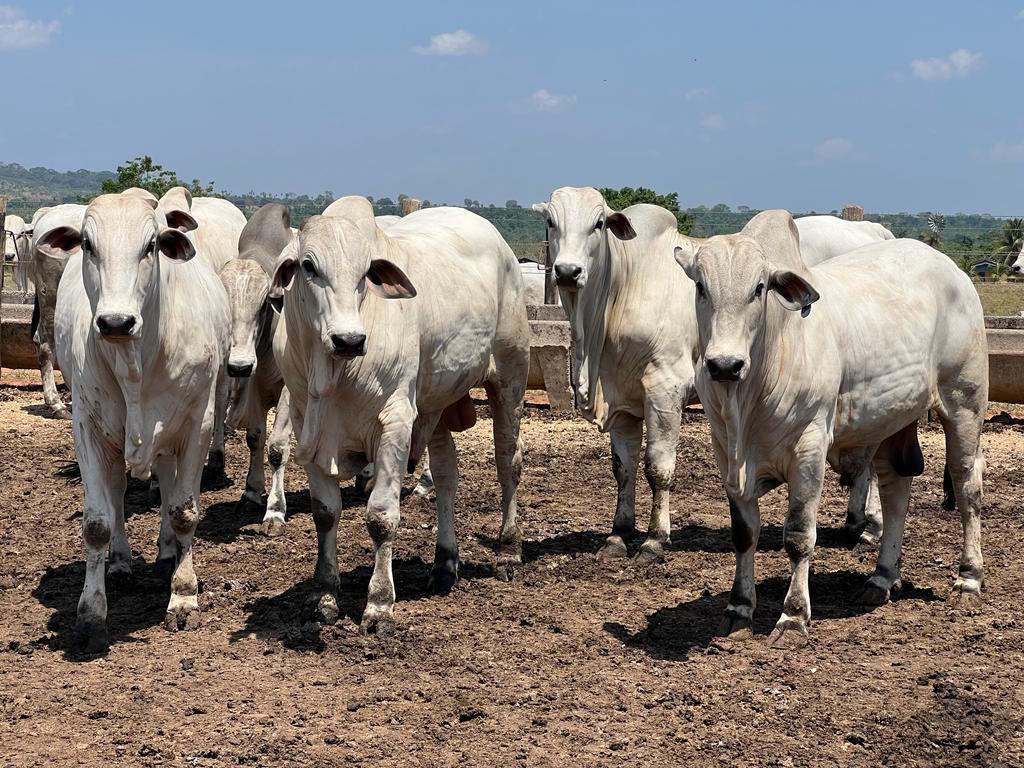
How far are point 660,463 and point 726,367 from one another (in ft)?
8.27

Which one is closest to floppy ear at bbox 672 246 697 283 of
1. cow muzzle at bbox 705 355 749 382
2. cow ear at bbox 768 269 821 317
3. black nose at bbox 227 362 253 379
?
cow ear at bbox 768 269 821 317

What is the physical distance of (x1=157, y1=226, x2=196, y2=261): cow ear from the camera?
600cm

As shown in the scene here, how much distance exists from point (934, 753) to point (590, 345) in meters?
3.72

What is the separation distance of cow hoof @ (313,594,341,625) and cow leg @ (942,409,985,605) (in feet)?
11.0

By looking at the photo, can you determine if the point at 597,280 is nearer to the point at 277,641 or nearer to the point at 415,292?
the point at 415,292

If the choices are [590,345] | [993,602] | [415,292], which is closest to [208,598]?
[415,292]

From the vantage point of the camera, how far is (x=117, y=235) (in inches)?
222

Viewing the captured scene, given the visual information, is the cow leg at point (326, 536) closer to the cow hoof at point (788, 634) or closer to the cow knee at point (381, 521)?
the cow knee at point (381, 521)

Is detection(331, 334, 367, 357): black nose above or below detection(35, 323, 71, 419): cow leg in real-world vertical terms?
above

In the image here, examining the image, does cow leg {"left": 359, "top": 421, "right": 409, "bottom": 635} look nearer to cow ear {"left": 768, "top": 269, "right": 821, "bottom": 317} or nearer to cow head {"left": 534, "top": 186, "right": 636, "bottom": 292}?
cow head {"left": 534, "top": 186, "right": 636, "bottom": 292}

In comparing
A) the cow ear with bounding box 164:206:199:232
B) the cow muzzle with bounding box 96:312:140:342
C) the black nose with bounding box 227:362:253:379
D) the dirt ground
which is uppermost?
the cow ear with bounding box 164:206:199:232

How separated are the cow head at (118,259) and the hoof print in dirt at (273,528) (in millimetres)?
2787

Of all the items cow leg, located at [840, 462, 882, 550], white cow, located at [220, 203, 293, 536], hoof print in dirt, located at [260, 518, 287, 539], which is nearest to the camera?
white cow, located at [220, 203, 293, 536]

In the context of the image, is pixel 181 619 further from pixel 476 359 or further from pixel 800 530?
pixel 800 530
